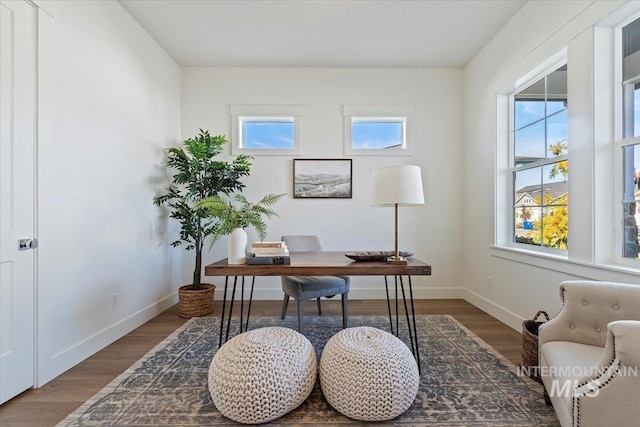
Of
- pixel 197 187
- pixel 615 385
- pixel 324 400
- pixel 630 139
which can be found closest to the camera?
pixel 615 385

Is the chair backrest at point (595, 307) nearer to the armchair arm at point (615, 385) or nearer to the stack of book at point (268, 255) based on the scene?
the armchair arm at point (615, 385)

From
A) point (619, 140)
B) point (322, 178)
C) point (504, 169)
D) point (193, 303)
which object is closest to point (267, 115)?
point (322, 178)

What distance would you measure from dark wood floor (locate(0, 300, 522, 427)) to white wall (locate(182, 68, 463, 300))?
339 millimetres

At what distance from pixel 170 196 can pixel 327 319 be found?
6.58 feet

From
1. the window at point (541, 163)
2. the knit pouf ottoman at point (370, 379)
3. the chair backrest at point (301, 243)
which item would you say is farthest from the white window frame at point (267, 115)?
the knit pouf ottoman at point (370, 379)

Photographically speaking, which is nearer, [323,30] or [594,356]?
[594,356]

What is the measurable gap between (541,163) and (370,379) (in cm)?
231

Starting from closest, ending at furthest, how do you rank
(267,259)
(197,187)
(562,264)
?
(267,259)
(562,264)
(197,187)

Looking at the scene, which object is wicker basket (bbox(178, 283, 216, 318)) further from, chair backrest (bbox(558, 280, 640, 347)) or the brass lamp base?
chair backrest (bbox(558, 280, 640, 347))

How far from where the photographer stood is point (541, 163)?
2.50m

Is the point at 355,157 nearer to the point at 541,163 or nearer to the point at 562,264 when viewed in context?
the point at 541,163

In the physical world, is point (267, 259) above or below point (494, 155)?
below

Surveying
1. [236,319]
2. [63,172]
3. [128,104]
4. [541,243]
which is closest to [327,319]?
[236,319]

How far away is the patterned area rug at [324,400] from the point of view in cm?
146
